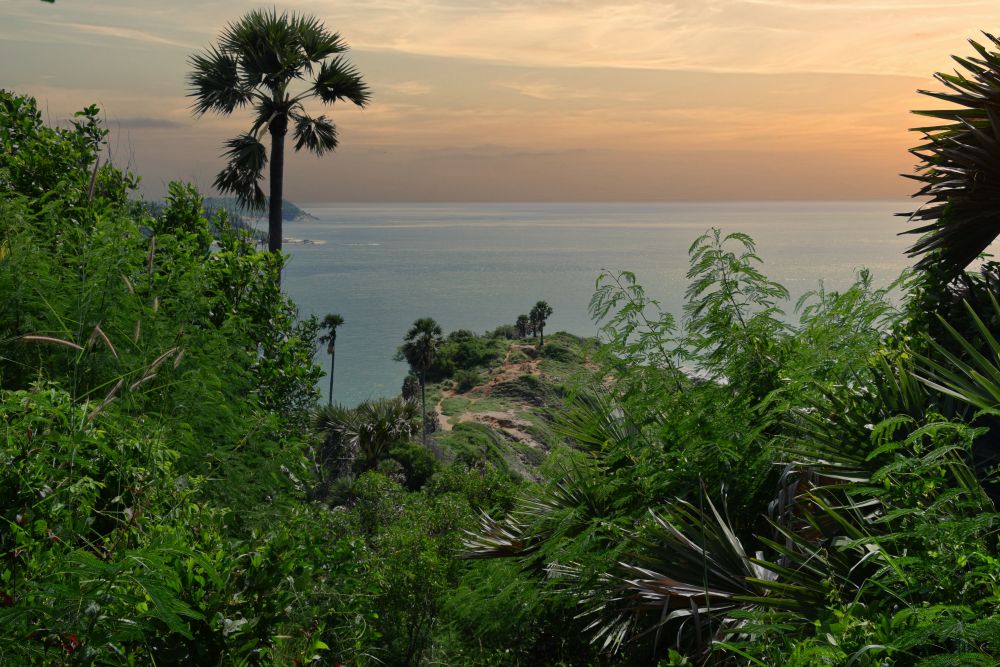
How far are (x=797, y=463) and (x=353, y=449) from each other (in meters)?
37.2

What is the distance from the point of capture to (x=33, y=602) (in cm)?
251

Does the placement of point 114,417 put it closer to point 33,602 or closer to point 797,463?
point 33,602

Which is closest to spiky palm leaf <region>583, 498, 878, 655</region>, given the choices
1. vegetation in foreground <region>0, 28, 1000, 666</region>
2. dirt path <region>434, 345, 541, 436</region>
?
vegetation in foreground <region>0, 28, 1000, 666</region>

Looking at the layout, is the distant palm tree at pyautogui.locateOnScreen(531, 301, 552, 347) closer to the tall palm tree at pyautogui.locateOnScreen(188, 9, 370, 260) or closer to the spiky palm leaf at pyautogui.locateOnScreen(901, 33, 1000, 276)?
the tall palm tree at pyautogui.locateOnScreen(188, 9, 370, 260)

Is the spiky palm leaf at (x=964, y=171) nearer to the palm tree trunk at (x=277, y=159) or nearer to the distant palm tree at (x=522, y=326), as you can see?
the palm tree trunk at (x=277, y=159)

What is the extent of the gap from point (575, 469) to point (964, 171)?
4.19 m

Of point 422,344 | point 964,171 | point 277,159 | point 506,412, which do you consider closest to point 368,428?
point 422,344

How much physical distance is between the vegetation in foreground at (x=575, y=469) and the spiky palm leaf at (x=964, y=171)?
0.10 feet

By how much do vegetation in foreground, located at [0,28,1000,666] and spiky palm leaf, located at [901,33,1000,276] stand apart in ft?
0.10

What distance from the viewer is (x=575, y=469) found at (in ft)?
23.8

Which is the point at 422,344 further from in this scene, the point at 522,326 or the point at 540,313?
the point at 522,326

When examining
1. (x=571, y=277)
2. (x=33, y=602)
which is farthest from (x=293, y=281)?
(x=33, y=602)

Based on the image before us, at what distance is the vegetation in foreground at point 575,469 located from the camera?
3004mm

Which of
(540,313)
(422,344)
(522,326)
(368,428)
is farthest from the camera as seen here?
(522,326)
